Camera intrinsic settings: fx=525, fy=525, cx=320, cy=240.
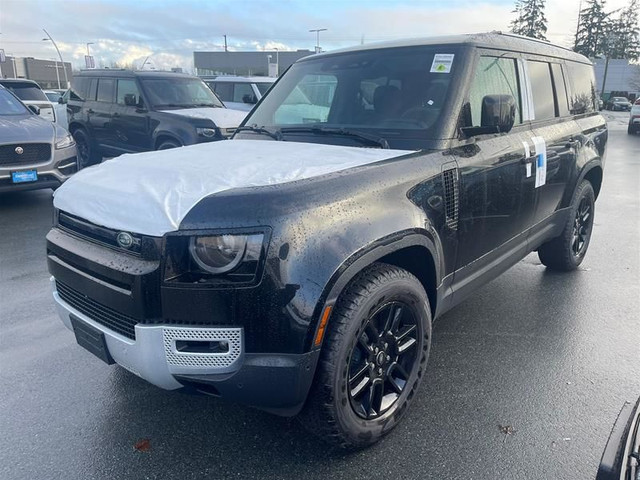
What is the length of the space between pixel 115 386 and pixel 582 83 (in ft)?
15.8

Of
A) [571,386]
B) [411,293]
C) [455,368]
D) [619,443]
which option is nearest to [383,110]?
[411,293]

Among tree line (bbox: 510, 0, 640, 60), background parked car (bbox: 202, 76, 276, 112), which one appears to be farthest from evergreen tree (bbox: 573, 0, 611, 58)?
background parked car (bbox: 202, 76, 276, 112)

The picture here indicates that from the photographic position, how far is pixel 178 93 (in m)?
10.1

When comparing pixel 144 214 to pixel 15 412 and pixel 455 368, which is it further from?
pixel 455 368

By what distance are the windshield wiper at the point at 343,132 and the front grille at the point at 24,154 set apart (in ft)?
17.6

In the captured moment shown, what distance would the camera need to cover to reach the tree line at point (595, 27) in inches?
2488

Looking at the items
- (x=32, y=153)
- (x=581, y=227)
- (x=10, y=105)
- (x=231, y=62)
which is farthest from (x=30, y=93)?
(x=231, y=62)

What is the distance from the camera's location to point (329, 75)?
12.6ft

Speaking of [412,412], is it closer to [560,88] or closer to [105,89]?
[560,88]

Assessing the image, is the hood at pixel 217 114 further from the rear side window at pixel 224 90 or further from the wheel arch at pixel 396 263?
the wheel arch at pixel 396 263

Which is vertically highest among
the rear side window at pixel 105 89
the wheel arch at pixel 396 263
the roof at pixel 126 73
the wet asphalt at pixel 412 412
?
the roof at pixel 126 73

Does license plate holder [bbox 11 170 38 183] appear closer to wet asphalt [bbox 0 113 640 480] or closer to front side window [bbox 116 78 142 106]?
front side window [bbox 116 78 142 106]

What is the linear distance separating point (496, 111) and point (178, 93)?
8.31 meters

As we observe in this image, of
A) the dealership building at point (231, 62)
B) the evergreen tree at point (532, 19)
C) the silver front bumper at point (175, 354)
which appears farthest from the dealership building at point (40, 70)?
the silver front bumper at point (175, 354)
